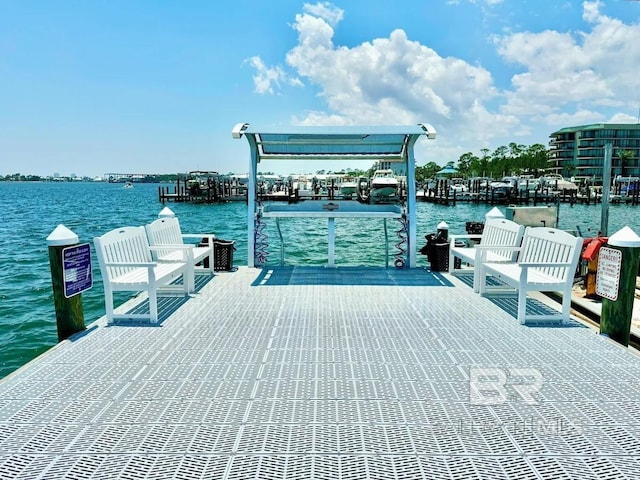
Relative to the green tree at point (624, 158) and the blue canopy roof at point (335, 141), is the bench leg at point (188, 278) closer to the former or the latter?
the blue canopy roof at point (335, 141)

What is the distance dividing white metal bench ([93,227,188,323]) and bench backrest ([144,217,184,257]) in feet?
0.84

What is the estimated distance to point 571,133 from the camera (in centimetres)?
10138

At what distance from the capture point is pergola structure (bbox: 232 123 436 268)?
761cm

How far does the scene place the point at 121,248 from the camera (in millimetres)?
5637

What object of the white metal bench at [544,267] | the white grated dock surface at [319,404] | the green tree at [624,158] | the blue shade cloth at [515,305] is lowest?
the blue shade cloth at [515,305]

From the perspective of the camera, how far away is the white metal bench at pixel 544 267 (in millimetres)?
5184

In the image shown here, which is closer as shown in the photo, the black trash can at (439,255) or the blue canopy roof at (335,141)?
the blue canopy roof at (335,141)

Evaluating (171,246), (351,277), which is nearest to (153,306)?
(171,246)

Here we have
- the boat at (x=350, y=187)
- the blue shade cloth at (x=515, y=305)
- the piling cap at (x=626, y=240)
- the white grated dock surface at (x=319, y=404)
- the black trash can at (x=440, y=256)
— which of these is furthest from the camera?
the boat at (x=350, y=187)

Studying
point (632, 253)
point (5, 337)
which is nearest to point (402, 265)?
point (632, 253)

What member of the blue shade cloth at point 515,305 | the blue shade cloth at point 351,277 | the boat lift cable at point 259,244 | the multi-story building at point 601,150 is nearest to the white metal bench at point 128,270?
the blue shade cloth at point 351,277

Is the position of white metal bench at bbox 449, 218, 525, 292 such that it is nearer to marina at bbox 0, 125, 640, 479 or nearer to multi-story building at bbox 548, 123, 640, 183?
marina at bbox 0, 125, 640, 479

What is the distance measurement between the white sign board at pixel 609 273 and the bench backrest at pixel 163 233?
217 inches

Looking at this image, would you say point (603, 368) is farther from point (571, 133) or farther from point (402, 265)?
point (571, 133)
